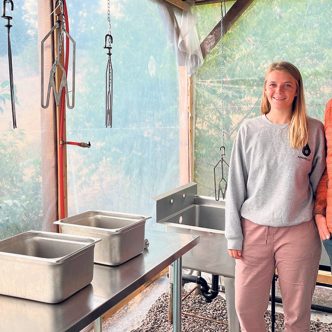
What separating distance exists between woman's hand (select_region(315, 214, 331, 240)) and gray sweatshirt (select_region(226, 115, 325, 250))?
1.6 inches

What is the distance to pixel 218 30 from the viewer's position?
3477 millimetres

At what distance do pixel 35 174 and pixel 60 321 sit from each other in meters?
1.10

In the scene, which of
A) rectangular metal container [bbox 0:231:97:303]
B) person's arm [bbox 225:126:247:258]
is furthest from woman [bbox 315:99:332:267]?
rectangular metal container [bbox 0:231:97:303]

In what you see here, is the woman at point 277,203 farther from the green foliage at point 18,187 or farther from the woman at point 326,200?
the green foliage at point 18,187

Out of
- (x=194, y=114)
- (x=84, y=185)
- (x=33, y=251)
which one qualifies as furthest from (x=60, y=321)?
(x=194, y=114)

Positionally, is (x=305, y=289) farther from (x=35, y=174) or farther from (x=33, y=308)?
(x=35, y=174)

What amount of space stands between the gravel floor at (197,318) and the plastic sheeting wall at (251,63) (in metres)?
1.12

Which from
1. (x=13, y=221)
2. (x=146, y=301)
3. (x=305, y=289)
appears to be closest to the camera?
(x=305, y=289)

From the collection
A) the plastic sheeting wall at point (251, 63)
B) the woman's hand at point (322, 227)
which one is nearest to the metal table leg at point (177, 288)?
the woman's hand at point (322, 227)

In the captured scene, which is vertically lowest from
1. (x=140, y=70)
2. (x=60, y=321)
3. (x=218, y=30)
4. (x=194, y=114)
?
(x=60, y=321)

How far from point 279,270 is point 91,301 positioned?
0.86 meters

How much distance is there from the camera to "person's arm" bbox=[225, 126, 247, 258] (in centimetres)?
179

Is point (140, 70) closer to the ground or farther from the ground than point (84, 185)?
farther from the ground

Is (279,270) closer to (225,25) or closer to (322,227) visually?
(322,227)
